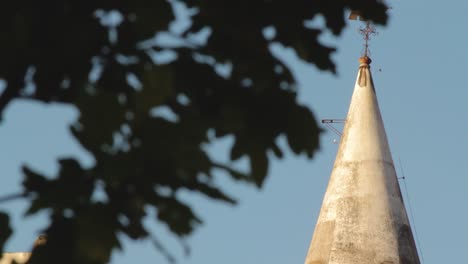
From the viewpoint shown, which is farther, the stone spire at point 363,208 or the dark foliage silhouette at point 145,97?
the stone spire at point 363,208

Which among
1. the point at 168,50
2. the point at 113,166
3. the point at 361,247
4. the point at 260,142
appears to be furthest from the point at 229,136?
the point at 361,247

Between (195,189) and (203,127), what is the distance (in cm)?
13

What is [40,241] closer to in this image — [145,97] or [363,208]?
[145,97]

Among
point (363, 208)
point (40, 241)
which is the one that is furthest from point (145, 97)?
point (363, 208)

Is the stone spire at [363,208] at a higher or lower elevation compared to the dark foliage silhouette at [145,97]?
higher

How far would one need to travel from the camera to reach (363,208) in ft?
55.0

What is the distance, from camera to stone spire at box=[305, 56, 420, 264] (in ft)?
53.7

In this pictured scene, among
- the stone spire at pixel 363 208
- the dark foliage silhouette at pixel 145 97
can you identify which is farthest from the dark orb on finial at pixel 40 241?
the stone spire at pixel 363 208

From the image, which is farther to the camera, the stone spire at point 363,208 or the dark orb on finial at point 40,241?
the stone spire at point 363,208

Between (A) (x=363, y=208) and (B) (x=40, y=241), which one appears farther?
(A) (x=363, y=208)

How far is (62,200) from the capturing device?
207cm

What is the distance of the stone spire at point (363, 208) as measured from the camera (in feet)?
53.7

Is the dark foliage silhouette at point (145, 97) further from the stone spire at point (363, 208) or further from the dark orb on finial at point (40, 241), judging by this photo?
the stone spire at point (363, 208)

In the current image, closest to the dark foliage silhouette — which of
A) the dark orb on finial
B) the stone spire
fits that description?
the dark orb on finial
